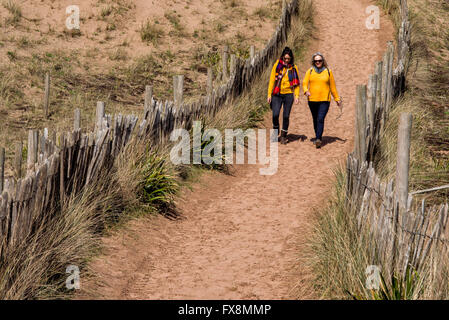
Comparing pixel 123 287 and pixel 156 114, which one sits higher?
pixel 156 114

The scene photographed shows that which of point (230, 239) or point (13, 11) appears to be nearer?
point (230, 239)

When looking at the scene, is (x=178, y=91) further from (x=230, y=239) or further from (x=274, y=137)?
(x=230, y=239)

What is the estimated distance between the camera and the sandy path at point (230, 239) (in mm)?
6141

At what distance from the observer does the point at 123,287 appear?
6.12 meters

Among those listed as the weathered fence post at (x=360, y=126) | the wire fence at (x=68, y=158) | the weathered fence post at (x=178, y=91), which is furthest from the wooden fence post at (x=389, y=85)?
the weathered fence post at (x=360, y=126)

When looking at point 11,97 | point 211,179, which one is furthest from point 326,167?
point 11,97

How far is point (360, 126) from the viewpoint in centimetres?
746

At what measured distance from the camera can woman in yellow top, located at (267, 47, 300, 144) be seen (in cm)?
1110

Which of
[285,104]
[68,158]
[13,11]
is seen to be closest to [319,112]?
[285,104]

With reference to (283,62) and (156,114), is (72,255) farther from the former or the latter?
(283,62)

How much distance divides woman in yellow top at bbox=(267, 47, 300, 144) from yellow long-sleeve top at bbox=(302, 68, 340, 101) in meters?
0.30

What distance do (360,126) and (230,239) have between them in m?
1.85

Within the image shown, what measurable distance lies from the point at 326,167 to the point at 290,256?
350 cm
